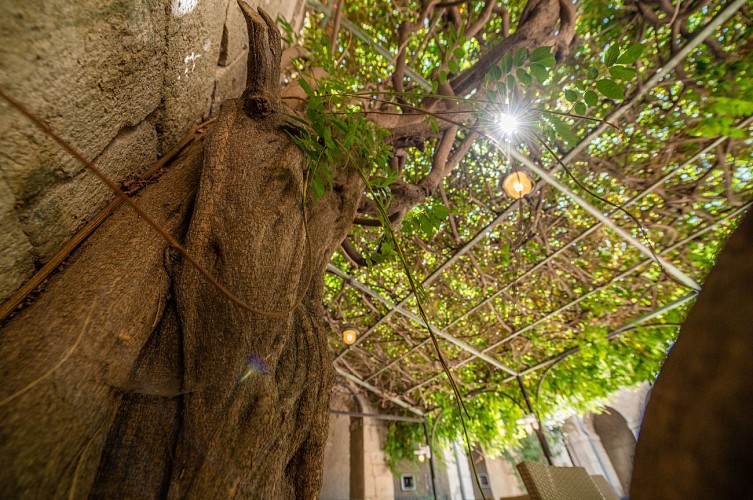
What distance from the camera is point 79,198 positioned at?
0.81m

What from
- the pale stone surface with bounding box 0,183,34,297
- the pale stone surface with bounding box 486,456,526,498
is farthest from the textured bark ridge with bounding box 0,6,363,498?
the pale stone surface with bounding box 486,456,526,498

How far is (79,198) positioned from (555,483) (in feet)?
10.2

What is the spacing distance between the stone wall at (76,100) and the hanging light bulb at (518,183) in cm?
236

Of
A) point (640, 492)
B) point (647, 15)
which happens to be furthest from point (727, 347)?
point (647, 15)

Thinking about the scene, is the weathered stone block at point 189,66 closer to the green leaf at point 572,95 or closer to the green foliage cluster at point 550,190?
the green foliage cluster at point 550,190

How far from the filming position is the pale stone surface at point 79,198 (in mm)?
701

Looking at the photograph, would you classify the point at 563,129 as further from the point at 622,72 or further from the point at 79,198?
the point at 79,198

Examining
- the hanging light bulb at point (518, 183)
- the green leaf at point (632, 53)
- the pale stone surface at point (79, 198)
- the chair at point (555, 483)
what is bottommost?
the chair at point (555, 483)

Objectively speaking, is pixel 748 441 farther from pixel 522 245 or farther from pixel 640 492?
pixel 522 245

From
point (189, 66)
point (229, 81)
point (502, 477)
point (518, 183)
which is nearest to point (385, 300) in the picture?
point (518, 183)

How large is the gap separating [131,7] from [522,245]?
11.4 feet

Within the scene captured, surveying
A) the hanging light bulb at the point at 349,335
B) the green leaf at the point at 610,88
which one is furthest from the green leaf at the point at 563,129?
the hanging light bulb at the point at 349,335

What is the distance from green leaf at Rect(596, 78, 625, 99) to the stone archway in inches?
640

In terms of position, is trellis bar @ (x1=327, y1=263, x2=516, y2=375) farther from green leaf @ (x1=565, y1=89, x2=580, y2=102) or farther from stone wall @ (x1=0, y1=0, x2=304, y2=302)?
green leaf @ (x1=565, y1=89, x2=580, y2=102)
